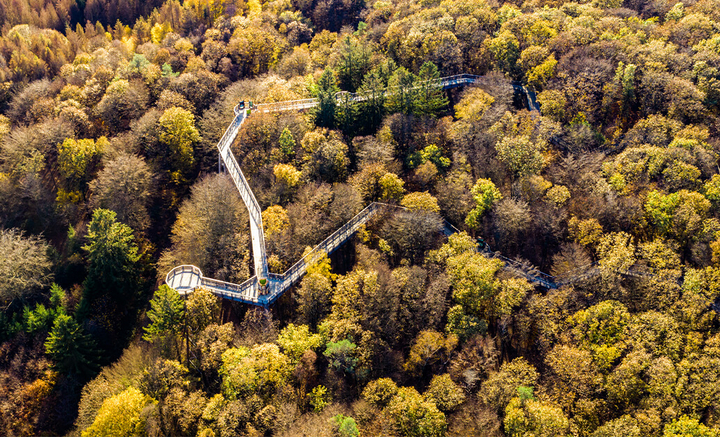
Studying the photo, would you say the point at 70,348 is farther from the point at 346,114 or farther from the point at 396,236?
the point at 346,114

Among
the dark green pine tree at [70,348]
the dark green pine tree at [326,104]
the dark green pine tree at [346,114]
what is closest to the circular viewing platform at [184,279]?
the dark green pine tree at [70,348]

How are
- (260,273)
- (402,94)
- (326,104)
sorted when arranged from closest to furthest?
(260,273), (402,94), (326,104)

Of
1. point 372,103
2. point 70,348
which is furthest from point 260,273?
point 372,103

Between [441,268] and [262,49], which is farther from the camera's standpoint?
[262,49]

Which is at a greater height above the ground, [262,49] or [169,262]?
[262,49]

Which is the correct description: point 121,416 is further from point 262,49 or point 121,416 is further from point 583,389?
point 262,49

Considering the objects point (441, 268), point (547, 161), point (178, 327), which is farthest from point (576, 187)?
point (178, 327)
